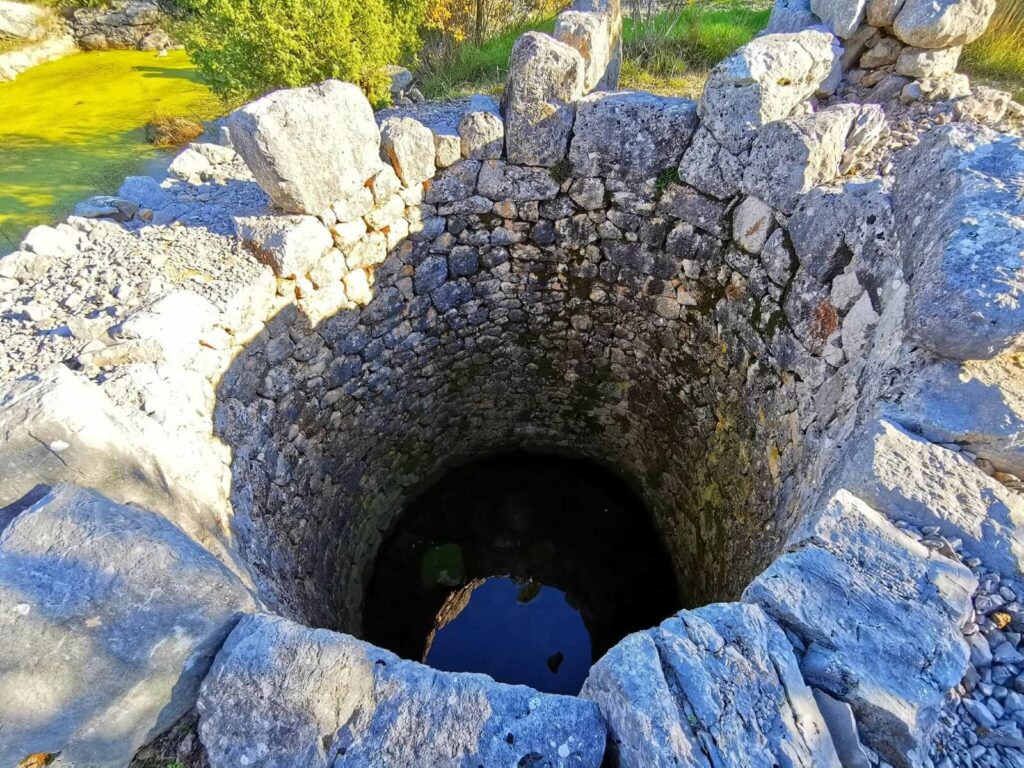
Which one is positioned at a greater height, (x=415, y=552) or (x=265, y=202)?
(x=265, y=202)

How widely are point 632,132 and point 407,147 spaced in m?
1.39

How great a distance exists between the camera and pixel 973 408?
6.56 ft

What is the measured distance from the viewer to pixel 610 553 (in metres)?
5.09

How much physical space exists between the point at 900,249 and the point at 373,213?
111 inches

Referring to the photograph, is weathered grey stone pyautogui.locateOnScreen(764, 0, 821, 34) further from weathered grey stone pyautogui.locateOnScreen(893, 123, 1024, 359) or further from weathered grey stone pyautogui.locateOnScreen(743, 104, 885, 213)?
weathered grey stone pyautogui.locateOnScreen(893, 123, 1024, 359)

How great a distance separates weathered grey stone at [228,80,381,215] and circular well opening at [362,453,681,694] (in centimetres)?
313

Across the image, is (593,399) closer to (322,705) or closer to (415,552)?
(415,552)

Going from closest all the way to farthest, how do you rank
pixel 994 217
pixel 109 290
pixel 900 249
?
pixel 994 217 < pixel 900 249 < pixel 109 290

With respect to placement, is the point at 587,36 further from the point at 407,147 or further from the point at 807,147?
the point at 807,147

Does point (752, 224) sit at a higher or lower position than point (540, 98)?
lower

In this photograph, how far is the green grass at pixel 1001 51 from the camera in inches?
177

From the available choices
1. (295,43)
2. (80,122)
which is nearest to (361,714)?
(295,43)

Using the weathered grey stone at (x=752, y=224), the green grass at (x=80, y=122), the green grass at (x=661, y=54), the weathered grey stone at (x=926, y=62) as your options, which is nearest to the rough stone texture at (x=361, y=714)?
the weathered grey stone at (x=752, y=224)

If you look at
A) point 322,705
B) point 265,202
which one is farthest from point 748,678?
point 265,202
